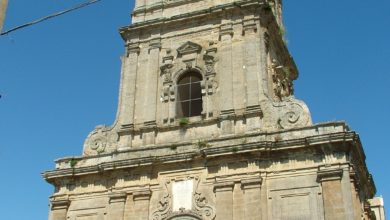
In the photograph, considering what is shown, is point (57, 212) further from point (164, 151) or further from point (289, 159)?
point (289, 159)

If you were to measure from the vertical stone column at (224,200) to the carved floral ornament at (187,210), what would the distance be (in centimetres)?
22

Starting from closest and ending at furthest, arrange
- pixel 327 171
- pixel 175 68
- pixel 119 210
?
pixel 327 171 < pixel 119 210 < pixel 175 68

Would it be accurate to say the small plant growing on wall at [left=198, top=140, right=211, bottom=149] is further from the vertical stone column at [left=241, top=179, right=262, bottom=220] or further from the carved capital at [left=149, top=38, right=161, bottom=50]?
the carved capital at [left=149, top=38, right=161, bottom=50]

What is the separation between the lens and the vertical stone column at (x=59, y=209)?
1708cm

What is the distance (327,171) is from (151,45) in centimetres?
741

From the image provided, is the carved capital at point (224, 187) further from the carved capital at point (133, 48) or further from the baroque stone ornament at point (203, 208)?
the carved capital at point (133, 48)

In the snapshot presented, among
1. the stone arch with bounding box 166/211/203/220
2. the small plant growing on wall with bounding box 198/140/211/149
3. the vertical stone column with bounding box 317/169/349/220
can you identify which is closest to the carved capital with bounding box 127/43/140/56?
the small plant growing on wall with bounding box 198/140/211/149

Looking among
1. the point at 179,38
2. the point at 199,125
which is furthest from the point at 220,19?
the point at 199,125

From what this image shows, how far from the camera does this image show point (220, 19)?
19.0 metres

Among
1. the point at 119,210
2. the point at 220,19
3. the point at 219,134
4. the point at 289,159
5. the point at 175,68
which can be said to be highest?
the point at 220,19

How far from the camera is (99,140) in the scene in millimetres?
18266

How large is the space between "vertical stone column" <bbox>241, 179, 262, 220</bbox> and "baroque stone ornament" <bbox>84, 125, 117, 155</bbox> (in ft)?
15.2

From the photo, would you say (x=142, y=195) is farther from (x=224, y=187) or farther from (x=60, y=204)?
(x=60, y=204)

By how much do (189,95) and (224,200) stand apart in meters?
4.17
